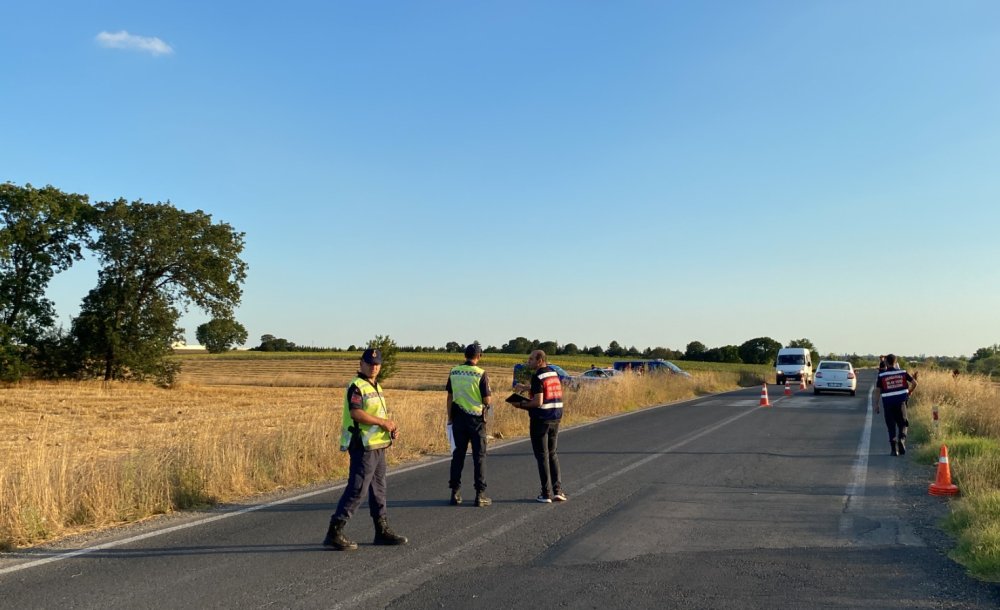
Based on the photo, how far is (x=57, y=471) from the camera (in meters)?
8.13

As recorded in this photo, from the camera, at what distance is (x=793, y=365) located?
41.0m

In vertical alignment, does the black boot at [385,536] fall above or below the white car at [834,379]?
below

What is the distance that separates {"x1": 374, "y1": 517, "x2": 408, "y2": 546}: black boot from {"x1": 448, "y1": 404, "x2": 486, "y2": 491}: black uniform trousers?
6.34 feet

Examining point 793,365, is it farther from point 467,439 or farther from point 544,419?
point 467,439

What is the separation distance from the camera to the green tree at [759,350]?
112625 mm

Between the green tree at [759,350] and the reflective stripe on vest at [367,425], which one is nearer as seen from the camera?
the reflective stripe on vest at [367,425]

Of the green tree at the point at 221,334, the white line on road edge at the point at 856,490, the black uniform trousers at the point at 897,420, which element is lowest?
the white line on road edge at the point at 856,490

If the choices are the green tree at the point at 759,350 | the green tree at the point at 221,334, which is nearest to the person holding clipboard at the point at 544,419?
the green tree at the point at 221,334

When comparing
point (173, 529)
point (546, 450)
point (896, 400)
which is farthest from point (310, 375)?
point (173, 529)

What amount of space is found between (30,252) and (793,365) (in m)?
38.8

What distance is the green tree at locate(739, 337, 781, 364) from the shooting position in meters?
113

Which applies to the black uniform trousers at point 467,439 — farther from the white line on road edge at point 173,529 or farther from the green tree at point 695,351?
the green tree at point 695,351

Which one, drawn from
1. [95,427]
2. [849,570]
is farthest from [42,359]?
[849,570]

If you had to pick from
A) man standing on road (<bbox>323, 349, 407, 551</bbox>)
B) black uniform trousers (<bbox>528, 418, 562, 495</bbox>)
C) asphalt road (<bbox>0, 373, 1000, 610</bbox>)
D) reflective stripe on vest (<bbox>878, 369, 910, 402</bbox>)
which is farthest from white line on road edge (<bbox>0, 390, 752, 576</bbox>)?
reflective stripe on vest (<bbox>878, 369, 910, 402</bbox>)
